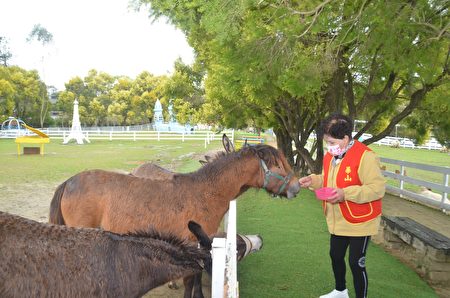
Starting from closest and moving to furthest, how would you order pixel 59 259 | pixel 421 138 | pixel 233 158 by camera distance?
pixel 59 259 < pixel 233 158 < pixel 421 138

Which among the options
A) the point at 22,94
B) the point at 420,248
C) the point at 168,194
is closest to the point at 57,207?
the point at 168,194

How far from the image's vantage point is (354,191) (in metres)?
3.09

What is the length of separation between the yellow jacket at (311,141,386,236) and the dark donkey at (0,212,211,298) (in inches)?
56.7

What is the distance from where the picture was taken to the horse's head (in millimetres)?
4198

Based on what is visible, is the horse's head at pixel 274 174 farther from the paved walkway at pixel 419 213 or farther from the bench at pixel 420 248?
the paved walkway at pixel 419 213

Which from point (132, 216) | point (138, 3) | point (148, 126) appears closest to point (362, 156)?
point (132, 216)

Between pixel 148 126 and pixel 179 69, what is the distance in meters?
49.7

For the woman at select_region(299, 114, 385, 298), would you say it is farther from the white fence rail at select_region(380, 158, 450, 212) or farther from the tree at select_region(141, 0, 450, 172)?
the white fence rail at select_region(380, 158, 450, 212)

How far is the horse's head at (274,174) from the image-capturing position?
13.8 feet

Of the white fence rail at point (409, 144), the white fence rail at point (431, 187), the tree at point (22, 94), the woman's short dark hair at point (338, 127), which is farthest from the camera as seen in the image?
the tree at point (22, 94)

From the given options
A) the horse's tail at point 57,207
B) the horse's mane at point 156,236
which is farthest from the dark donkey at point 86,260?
the horse's tail at point 57,207

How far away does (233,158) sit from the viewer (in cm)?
422

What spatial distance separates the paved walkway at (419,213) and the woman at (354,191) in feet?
20.5

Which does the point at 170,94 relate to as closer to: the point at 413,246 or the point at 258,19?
the point at 258,19
